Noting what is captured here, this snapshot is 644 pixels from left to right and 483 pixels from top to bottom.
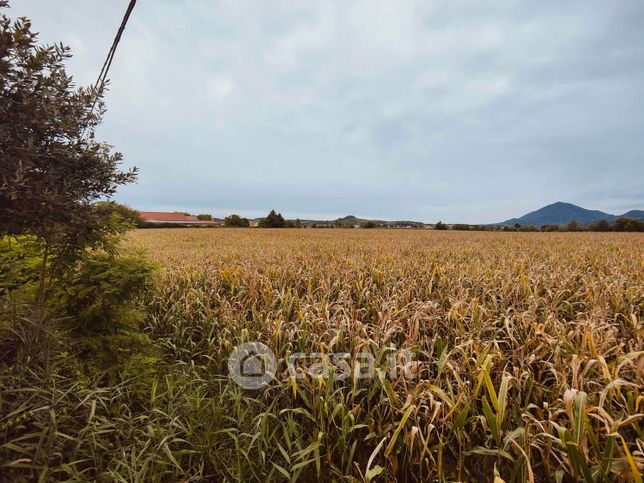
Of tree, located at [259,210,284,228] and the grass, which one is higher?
tree, located at [259,210,284,228]

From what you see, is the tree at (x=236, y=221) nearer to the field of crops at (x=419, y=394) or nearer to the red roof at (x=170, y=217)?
the red roof at (x=170, y=217)

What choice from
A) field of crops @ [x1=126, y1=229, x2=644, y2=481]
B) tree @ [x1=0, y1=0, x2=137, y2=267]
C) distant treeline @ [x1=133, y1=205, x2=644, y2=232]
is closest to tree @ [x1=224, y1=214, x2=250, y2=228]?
distant treeline @ [x1=133, y1=205, x2=644, y2=232]

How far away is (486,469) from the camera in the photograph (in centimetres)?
223

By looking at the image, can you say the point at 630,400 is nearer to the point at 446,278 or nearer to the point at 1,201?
the point at 446,278

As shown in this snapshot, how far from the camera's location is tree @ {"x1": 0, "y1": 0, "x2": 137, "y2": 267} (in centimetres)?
220

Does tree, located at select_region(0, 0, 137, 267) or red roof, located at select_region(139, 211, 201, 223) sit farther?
red roof, located at select_region(139, 211, 201, 223)

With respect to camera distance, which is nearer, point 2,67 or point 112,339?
point 2,67

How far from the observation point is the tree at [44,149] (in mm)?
2201

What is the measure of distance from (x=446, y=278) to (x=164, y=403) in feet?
16.2

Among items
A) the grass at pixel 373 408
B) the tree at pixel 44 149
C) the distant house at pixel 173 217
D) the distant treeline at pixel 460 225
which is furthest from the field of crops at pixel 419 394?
the distant house at pixel 173 217

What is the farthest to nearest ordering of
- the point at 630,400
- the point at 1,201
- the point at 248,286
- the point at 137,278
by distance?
the point at 248,286, the point at 137,278, the point at 1,201, the point at 630,400

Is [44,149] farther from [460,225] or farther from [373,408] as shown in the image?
[460,225]

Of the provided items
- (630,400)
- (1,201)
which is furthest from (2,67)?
(630,400)

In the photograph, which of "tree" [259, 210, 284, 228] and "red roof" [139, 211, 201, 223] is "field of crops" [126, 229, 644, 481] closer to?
"tree" [259, 210, 284, 228]
